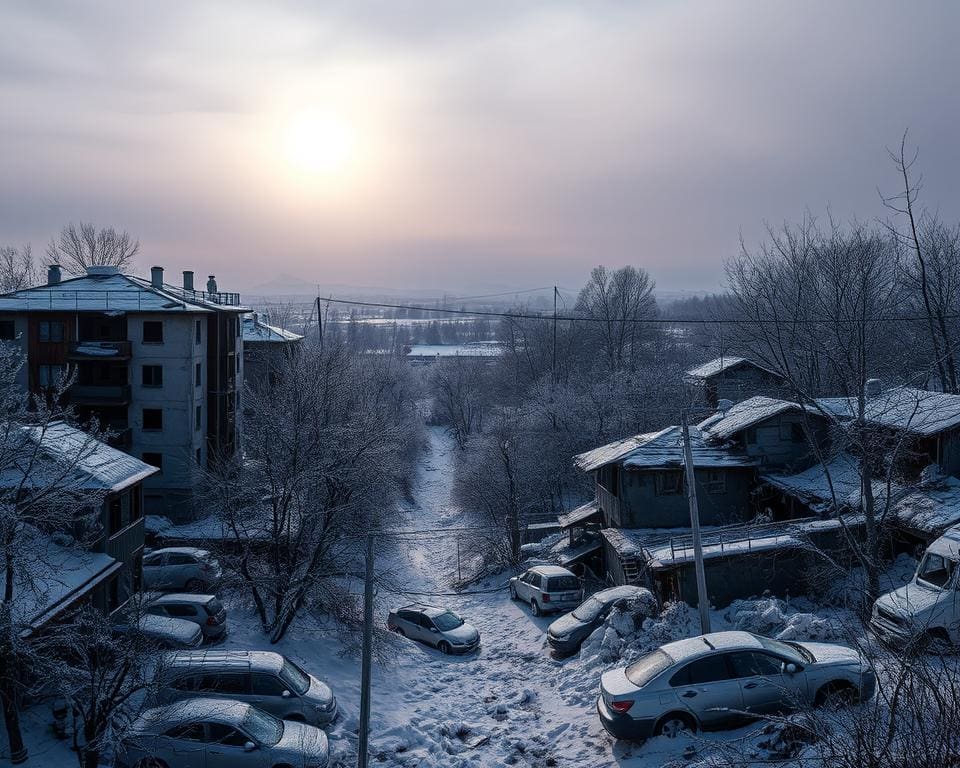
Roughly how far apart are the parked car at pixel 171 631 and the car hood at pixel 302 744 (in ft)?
12.8

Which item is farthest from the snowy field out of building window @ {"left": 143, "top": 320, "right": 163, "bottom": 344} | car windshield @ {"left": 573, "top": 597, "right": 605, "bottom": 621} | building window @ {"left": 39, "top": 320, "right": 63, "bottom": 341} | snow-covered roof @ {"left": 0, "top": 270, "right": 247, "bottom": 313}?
building window @ {"left": 39, "top": 320, "right": 63, "bottom": 341}

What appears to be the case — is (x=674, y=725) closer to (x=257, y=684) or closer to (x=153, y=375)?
(x=257, y=684)

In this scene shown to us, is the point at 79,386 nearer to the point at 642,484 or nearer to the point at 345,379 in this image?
the point at 345,379

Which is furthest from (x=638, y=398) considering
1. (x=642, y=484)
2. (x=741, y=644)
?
(x=741, y=644)

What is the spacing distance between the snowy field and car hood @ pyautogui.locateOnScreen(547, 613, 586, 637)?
0.74m

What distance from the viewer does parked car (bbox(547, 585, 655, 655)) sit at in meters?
20.7

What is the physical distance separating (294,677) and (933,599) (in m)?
13.1

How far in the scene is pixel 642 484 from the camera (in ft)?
89.5

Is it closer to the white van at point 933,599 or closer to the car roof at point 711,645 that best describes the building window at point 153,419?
the car roof at point 711,645

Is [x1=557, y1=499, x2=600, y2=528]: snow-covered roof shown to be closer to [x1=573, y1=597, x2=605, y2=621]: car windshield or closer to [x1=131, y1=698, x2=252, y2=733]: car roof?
[x1=573, y1=597, x2=605, y2=621]: car windshield

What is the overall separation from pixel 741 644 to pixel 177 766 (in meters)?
10.0

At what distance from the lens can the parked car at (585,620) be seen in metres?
20.7

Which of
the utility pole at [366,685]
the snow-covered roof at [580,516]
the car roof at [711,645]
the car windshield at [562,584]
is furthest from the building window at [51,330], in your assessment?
the car roof at [711,645]

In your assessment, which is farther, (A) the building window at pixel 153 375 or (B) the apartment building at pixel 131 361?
(A) the building window at pixel 153 375
